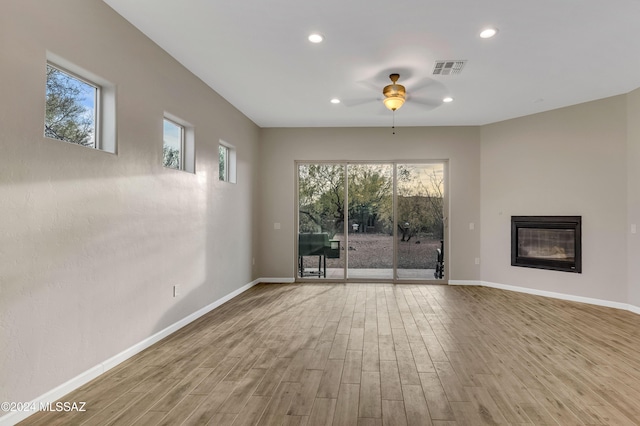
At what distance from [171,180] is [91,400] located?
2.10 metres

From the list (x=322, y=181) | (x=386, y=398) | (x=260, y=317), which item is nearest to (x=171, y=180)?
(x=260, y=317)

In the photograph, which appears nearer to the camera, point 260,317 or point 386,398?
point 386,398

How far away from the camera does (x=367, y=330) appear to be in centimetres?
385

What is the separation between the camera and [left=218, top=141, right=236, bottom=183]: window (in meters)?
5.34

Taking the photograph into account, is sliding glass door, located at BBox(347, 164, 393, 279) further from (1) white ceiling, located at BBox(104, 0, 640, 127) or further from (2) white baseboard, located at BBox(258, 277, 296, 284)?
(1) white ceiling, located at BBox(104, 0, 640, 127)

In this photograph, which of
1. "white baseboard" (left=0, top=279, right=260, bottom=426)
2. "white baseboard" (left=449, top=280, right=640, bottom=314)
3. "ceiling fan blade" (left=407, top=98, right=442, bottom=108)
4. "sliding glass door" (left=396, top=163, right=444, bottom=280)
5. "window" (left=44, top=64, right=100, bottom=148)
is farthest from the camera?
"sliding glass door" (left=396, top=163, right=444, bottom=280)

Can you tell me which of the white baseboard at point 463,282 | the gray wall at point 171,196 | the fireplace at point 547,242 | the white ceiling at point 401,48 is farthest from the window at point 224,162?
the fireplace at point 547,242

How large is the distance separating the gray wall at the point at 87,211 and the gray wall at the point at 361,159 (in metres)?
2.38

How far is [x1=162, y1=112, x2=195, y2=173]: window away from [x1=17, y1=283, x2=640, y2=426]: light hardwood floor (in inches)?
73.2

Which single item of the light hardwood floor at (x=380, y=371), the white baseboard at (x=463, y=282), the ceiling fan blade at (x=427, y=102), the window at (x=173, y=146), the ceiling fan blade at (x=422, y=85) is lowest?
the light hardwood floor at (x=380, y=371)

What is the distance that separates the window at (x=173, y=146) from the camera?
3.83m

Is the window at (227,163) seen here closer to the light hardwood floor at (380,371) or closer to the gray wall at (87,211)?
the gray wall at (87,211)

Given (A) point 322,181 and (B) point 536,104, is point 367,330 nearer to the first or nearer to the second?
(A) point 322,181

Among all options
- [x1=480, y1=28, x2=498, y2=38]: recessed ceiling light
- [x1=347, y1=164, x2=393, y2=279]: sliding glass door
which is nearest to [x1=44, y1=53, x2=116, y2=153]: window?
[x1=480, y1=28, x2=498, y2=38]: recessed ceiling light
